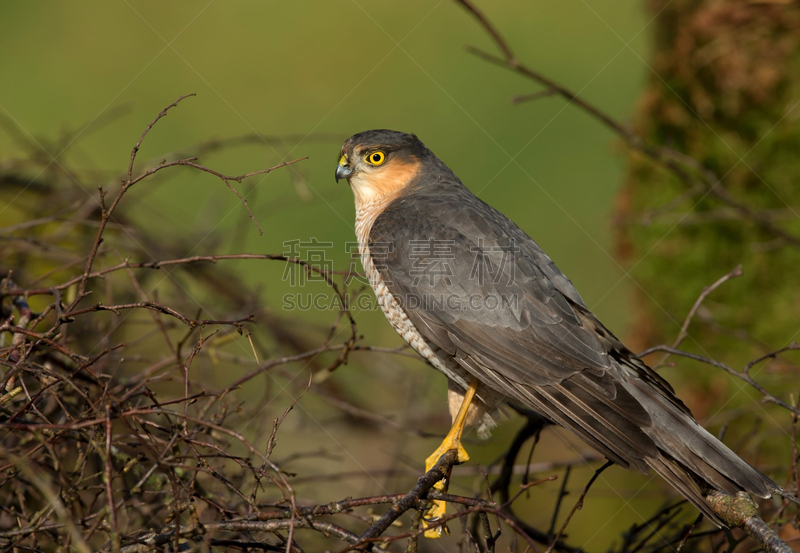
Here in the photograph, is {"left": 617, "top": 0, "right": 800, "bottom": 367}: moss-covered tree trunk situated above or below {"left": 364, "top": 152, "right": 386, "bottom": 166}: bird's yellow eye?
below

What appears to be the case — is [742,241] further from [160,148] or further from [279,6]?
[279,6]

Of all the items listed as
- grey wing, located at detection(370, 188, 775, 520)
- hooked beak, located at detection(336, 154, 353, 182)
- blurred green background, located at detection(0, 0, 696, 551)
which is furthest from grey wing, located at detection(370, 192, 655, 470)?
blurred green background, located at detection(0, 0, 696, 551)

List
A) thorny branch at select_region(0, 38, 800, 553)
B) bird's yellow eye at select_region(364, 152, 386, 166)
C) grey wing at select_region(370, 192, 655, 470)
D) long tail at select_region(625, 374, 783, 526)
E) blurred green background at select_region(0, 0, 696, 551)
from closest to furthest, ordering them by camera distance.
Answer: thorny branch at select_region(0, 38, 800, 553)
long tail at select_region(625, 374, 783, 526)
grey wing at select_region(370, 192, 655, 470)
bird's yellow eye at select_region(364, 152, 386, 166)
blurred green background at select_region(0, 0, 696, 551)

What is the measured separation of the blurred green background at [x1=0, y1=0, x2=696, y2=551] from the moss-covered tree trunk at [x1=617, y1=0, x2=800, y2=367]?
307 centimetres

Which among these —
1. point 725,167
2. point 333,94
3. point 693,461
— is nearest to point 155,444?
point 693,461

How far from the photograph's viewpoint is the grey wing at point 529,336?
262cm

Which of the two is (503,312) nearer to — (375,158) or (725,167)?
(375,158)

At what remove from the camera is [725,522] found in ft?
7.40

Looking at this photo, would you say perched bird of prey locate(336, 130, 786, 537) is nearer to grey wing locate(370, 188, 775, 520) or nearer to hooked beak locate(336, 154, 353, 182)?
grey wing locate(370, 188, 775, 520)

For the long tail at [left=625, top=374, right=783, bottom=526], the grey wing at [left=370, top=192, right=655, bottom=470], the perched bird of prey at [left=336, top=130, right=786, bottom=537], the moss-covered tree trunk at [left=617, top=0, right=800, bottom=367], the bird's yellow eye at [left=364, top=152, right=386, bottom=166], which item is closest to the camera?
the long tail at [left=625, top=374, right=783, bottom=526]

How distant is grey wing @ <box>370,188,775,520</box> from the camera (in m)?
2.62

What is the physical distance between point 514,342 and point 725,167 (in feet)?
8.07

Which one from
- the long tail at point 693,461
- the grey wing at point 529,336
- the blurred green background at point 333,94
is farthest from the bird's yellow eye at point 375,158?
the blurred green background at point 333,94

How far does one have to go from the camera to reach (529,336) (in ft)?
9.96
